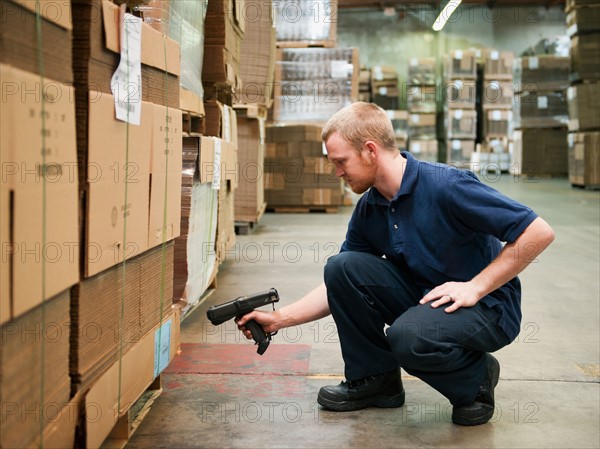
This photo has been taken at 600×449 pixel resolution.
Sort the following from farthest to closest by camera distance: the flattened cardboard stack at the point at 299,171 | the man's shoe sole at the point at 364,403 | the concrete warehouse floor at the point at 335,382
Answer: the flattened cardboard stack at the point at 299,171 < the man's shoe sole at the point at 364,403 < the concrete warehouse floor at the point at 335,382

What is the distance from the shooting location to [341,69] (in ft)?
33.3

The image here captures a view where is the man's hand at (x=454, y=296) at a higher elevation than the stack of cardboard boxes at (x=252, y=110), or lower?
lower

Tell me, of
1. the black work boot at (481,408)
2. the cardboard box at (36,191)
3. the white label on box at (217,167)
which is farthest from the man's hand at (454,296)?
the white label on box at (217,167)

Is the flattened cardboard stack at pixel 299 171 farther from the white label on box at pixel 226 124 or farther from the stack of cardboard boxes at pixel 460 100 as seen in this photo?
the stack of cardboard boxes at pixel 460 100

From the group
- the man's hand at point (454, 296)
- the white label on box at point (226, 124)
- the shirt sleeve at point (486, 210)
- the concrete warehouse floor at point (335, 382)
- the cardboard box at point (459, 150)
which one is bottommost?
the concrete warehouse floor at point (335, 382)

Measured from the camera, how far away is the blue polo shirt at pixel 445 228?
8.01ft

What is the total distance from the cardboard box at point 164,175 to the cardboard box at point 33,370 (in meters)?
0.67

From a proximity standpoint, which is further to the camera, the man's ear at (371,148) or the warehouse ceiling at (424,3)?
the warehouse ceiling at (424,3)

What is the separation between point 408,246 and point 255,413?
86 centimetres

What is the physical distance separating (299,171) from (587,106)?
20.4 ft

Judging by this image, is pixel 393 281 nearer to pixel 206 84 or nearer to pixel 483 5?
pixel 206 84

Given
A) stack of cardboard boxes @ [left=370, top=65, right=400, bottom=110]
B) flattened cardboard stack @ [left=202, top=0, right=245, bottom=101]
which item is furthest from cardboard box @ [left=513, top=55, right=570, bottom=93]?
flattened cardboard stack @ [left=202, top=0, right=245, bottom=101]

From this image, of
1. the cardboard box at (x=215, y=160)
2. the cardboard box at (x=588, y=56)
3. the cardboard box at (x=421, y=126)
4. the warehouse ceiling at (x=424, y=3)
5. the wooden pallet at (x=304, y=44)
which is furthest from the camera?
the warehouse ceiling at (x=424, y=3)

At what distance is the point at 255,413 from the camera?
274 centimetres
